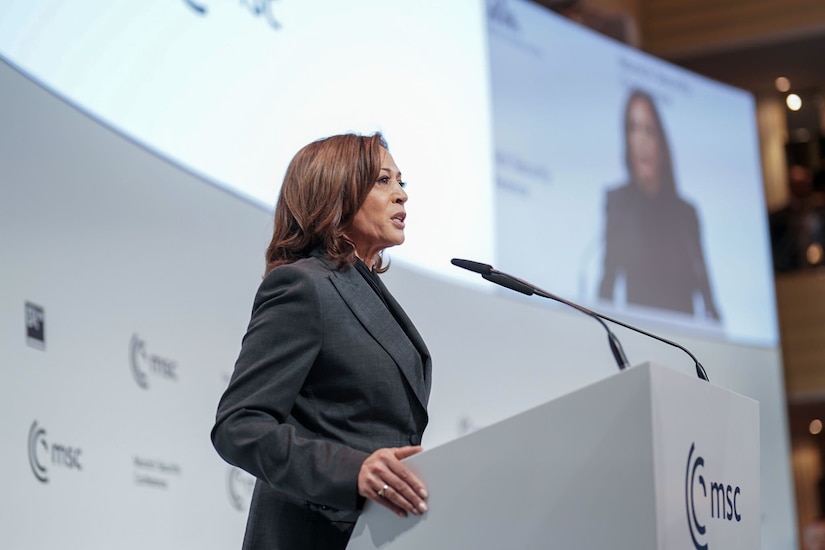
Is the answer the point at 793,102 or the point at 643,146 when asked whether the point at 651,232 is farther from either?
the point at 793,102

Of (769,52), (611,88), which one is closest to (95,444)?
(611,88)

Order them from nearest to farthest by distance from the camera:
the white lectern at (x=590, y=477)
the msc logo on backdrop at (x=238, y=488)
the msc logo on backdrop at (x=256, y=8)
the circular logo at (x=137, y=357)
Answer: the white lectern at (x=590, y=477) → the circular logo at (x=137, y=357) → the msc logo on backdrop at (x=238, y=488) → the msc logo on backdrop at (x=256, y=8)

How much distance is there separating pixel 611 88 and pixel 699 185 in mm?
918

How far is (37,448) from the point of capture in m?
2.58

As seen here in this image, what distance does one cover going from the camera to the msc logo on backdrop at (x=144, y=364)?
3.04 meters

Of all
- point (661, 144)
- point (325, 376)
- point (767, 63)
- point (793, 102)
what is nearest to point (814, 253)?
point (793, 102)

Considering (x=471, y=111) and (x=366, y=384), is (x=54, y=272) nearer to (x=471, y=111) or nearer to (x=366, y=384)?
(x=366, y=384)

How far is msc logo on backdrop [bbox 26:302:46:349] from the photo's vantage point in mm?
2625

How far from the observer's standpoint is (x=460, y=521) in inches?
56.1

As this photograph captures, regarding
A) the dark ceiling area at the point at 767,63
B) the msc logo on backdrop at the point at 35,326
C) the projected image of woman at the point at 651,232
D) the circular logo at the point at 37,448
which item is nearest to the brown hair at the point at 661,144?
the projected image of woman at the point at 651,232

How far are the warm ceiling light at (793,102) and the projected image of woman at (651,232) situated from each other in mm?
4271

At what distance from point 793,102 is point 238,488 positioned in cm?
857

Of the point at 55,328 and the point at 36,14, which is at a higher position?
the point at 36,14

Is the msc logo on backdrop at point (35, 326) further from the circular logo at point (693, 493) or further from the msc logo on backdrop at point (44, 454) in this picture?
the circular logo at point (693, 493)
